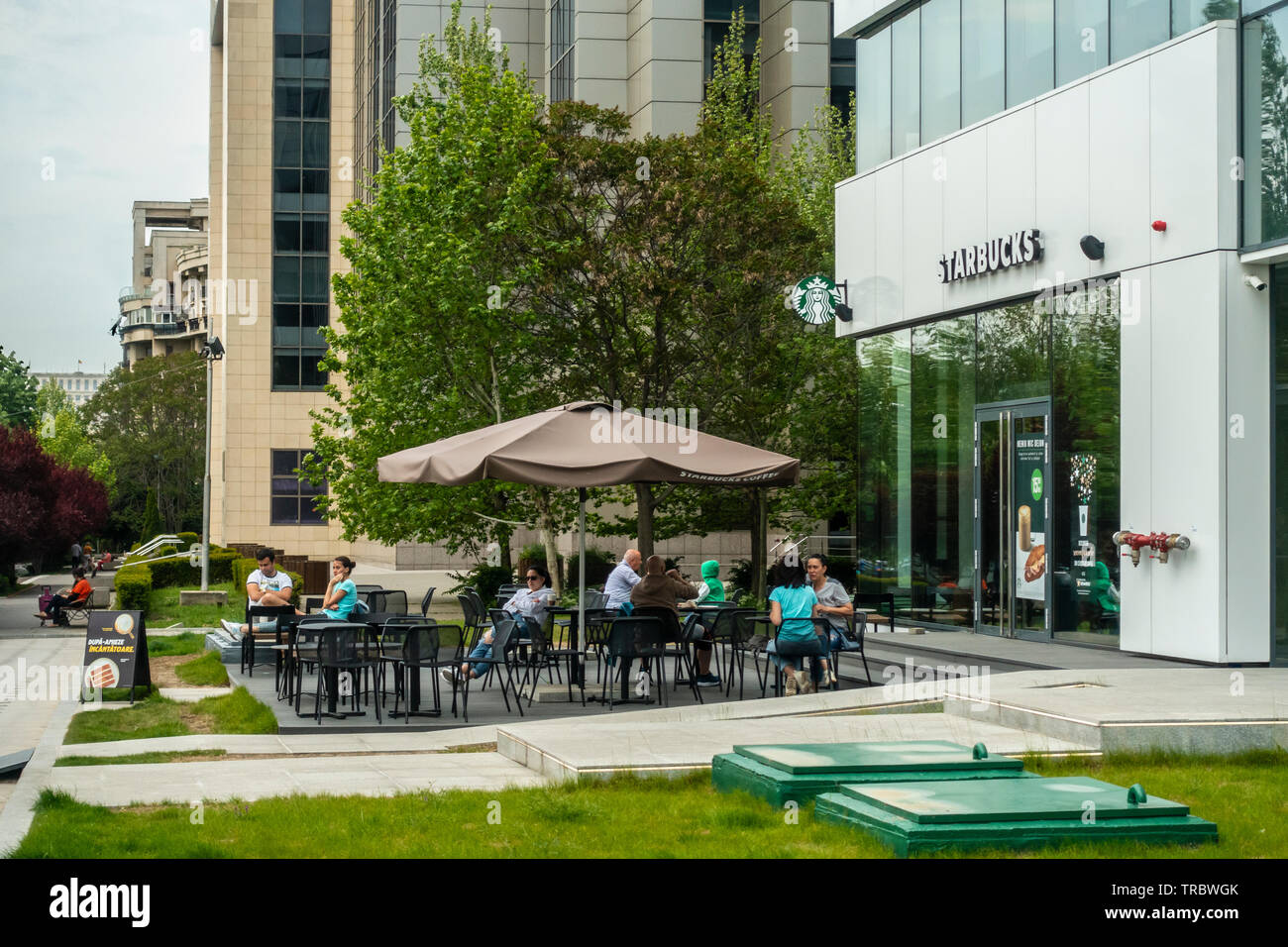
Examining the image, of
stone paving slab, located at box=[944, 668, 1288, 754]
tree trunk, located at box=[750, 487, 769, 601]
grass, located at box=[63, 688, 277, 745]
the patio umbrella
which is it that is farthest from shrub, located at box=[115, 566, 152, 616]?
stone paving slab, located at box=[944, 668, 1288, 754]

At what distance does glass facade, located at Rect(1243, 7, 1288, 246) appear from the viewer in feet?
48.1

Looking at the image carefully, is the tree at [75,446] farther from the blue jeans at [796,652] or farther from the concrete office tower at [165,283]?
the blue jeans at [796,652]

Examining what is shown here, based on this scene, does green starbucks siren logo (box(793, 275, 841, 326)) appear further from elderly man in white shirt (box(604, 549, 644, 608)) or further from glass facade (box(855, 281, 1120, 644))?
elderly man in white shirt (box(604, 549, 644, 608))

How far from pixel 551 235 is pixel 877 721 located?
16350mm

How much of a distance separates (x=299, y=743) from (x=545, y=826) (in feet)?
15.3

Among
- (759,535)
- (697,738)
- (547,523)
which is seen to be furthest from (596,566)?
(697,738)

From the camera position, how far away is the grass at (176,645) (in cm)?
2218

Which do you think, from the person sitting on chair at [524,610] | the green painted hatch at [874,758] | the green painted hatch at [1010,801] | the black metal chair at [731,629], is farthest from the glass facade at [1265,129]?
the green painted hatch at [1010,801]

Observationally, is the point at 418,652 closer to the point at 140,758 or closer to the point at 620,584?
the point at 140,758

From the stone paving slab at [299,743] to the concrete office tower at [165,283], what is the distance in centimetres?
10609

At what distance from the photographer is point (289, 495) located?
64.1 meters

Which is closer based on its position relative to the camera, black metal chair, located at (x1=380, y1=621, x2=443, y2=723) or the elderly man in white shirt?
black metal chair, located at (x1=380, y1=621, x2=443, y2=723)

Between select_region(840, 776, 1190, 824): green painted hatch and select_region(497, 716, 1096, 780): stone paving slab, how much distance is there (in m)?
1.85
